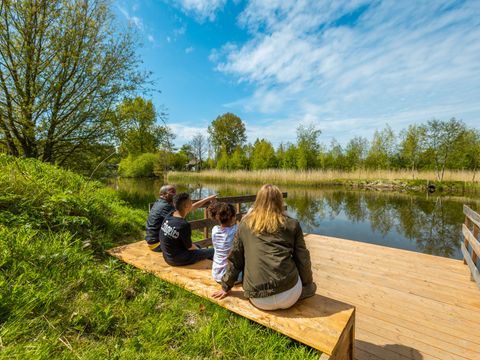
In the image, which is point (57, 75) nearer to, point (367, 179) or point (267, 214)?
point (267, 214)

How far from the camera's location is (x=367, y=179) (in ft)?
66.4

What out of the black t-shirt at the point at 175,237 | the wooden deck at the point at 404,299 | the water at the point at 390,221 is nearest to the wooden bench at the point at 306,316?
the black t-shirt at the point at 175,237

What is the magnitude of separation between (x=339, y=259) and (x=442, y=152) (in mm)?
19474

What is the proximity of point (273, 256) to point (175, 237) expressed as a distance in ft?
4.21

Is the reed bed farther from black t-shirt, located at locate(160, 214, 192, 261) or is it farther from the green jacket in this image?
the green jacket

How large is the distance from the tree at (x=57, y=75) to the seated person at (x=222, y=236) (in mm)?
6706

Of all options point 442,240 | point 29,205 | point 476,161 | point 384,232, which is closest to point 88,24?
point 29,205

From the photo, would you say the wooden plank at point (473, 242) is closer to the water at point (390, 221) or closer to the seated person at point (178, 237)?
the water at point (390, 221)

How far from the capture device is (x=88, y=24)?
6.85 metres

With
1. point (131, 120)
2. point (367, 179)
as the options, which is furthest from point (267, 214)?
point (367, 179)

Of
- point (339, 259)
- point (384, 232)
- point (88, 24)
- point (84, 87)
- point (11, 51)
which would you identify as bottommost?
point (384, 232)

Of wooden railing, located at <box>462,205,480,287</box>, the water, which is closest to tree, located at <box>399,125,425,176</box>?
the water

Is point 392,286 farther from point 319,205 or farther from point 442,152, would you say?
point 442,152

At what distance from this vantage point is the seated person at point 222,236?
234 centimetres
